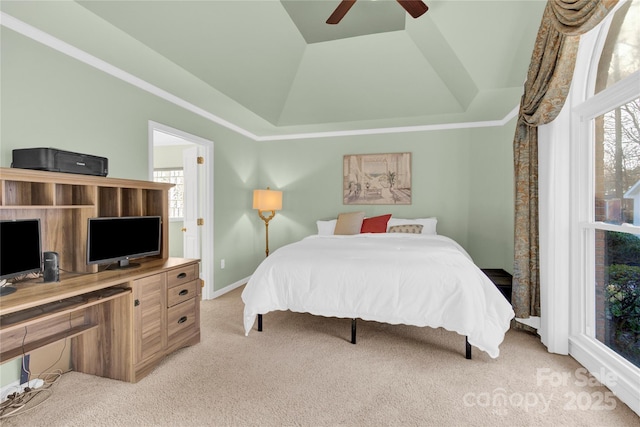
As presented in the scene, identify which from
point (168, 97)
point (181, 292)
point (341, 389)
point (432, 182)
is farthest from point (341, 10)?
point (432, 182)

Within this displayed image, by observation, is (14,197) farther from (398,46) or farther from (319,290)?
(398,46)

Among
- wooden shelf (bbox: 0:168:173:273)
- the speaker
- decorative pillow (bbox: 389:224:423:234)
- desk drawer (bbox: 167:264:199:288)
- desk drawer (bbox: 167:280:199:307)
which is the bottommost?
desk drawer (bbox: 167:280:199:307)

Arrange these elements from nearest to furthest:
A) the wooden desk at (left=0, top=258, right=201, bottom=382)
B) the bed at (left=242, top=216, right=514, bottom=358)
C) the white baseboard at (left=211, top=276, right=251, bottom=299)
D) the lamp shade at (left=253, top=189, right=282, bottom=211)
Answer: the wooden desk at (left=0, top=258, right=201, bottom=382) < the bed at (left=242, top=216, right=514, bottom=358) < the white baseboard at (left=211, top=276, right=251, bottom=299) < the lamp shade at (left=253, top=189, right=282, bottom=211)

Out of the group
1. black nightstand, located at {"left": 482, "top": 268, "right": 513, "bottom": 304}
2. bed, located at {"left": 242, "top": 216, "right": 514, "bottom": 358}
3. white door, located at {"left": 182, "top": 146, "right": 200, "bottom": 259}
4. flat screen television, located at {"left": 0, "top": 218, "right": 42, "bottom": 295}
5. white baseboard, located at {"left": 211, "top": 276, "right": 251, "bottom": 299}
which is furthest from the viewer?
white baseboard, located at {"left": 211, "top": 276, "right": 251, "bottom": 299}

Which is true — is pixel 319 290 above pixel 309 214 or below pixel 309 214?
below

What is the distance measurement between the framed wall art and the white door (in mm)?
2179

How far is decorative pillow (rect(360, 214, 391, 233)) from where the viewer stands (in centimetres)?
431

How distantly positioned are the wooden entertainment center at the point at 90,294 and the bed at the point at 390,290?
73 centimetres

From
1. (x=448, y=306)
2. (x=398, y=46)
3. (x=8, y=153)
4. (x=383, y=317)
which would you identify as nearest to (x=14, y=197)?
(x=8, y=153)

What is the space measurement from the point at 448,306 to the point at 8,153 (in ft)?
10.4

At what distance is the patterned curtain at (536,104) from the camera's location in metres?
1.73

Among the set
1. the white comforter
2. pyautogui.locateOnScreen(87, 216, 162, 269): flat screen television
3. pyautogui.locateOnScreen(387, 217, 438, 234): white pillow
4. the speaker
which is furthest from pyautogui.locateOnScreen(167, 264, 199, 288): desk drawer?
pyautogui.locateOnScreen(387, 217, 438, 234): white pillow

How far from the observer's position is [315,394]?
6.46 ft

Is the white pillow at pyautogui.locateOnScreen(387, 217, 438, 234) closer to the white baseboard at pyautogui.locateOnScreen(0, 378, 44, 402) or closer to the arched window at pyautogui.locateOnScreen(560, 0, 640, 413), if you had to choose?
the arched window at pyautogui.locateOnScreen(560, 0, 640, 413)
